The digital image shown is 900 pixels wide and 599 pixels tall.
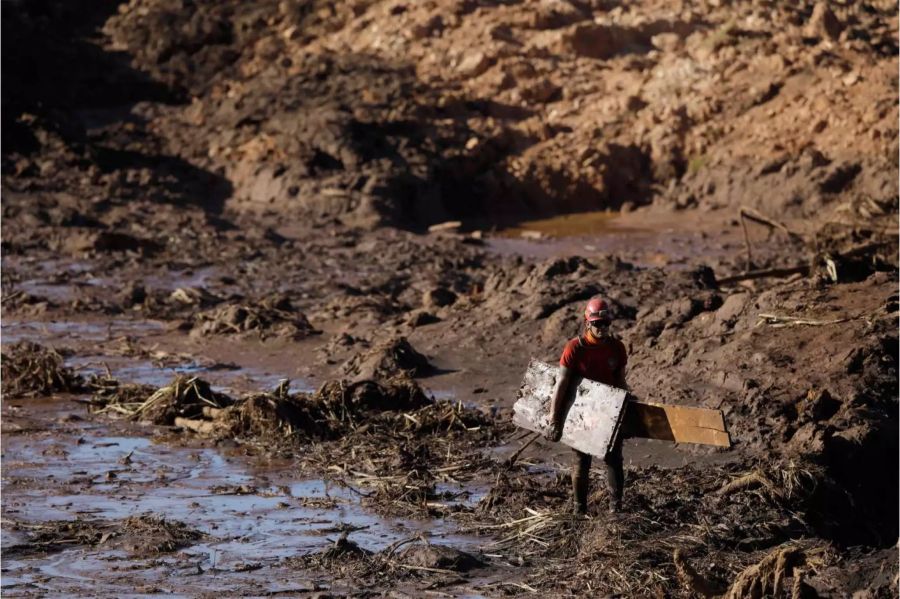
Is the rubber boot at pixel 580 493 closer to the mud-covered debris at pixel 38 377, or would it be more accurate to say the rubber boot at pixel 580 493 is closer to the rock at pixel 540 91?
the mud-covered debris at pixel 38 377

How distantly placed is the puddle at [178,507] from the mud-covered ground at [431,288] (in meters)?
0.03

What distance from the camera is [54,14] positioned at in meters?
25.1

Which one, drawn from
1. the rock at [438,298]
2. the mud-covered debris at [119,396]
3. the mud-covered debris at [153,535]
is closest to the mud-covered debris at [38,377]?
the mud-covered debris at [119,396]

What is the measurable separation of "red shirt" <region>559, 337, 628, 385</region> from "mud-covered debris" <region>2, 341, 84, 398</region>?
16.7 ft

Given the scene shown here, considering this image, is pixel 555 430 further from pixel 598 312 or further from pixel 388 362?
pixel 388 362

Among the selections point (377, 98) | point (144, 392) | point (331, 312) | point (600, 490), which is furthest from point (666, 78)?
point (600, 490)

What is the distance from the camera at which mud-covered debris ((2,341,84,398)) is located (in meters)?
10.9

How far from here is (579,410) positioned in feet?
23.4

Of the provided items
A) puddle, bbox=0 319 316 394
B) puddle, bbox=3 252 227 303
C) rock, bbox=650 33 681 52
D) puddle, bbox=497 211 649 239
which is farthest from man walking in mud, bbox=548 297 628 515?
rock, bbox=650 33 681 52

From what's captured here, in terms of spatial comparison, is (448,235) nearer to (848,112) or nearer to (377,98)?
(377,98)

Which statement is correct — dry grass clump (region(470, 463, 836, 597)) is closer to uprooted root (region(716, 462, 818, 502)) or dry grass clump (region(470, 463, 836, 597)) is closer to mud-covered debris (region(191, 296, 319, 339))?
uprooted root (region(716, 462, 818, 502))

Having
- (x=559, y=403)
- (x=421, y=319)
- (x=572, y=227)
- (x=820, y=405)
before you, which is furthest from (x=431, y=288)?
(x=559, y=403)

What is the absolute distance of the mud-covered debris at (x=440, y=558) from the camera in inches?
261

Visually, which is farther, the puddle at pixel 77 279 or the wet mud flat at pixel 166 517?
the puddle at pixel 77 279
